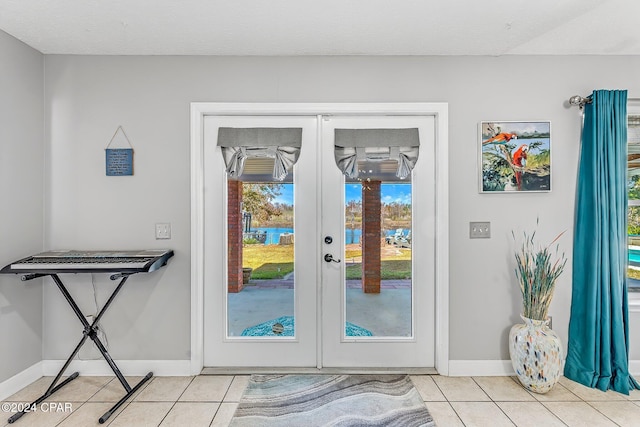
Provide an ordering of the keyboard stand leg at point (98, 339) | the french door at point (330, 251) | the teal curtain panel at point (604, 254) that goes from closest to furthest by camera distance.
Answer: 1. the keyboard stand leg at point (98, 339)
2. the teal curtain panel at point (604, 254)
3. the french door at point (330, 251)

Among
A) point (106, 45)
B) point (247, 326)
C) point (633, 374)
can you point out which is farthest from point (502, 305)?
point (106, 45)

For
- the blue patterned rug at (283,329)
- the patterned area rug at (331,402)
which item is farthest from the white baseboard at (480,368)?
the blue patterned rug at (283,329)

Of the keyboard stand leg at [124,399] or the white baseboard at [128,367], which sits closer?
the keyboard stand leg at [124,399]

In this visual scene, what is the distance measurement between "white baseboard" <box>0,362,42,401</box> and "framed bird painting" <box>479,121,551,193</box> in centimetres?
363

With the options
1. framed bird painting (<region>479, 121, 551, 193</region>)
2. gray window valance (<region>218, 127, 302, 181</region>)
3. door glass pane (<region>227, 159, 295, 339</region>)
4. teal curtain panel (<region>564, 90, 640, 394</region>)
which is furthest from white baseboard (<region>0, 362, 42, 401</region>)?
teal curtain panel (<region>564, 90, 640, 394</region>)

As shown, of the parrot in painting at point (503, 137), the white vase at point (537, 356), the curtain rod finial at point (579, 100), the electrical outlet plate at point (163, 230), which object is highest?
the curtain rod finial at point (579, 100)

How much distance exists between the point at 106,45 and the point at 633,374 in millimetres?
4675

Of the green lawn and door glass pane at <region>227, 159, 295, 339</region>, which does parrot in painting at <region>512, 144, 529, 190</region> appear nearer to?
the green lawn

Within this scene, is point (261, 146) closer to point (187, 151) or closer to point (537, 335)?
point (187, 151)

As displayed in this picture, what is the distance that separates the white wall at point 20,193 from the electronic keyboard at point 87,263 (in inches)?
9.4

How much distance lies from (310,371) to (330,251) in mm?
944

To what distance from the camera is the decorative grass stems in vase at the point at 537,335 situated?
2.28 meters

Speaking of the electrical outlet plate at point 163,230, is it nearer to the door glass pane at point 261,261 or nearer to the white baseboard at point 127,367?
the door glass pane at point 261,261

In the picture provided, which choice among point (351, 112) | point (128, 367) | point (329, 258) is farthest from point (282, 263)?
point (128, 367)
